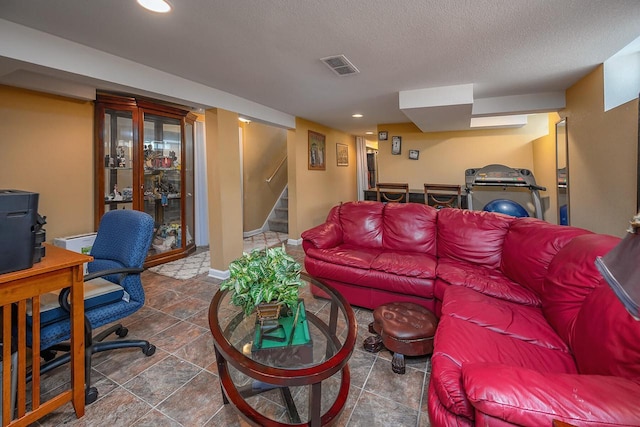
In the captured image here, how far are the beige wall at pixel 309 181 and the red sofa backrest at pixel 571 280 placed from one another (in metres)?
3.82

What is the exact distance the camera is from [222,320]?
150 cm

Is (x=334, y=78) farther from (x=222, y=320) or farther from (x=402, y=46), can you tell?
(x=222, y=320)

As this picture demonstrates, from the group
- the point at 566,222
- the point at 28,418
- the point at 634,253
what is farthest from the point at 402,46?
the point at 28,418

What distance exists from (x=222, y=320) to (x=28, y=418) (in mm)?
925

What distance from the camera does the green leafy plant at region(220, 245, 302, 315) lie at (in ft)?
4.42

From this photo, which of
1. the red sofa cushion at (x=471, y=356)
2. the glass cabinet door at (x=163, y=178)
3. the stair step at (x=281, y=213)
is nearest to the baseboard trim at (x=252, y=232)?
the stair step at (x=281, y=213)

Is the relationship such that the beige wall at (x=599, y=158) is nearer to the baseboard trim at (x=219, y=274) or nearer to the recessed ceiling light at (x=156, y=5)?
the recessed ceiling light at (x=156, y=5)

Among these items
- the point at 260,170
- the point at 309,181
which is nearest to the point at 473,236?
the point at 309,181

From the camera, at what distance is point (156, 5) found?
1.63 metres

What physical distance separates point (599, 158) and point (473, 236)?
4.51ft

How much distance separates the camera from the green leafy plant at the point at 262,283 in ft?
4.42

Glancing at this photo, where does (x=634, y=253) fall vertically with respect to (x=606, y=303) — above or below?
above

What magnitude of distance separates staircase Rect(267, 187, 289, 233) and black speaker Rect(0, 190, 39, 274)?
4.85 meters

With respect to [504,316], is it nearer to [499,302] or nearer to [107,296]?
[499,302]
